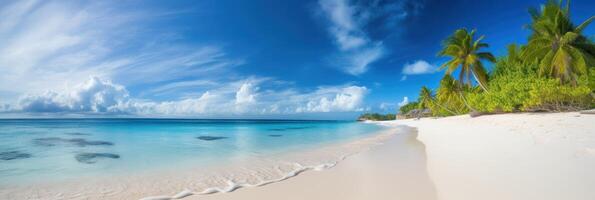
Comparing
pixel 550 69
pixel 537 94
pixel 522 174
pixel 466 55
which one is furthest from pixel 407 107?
pixel 522 174

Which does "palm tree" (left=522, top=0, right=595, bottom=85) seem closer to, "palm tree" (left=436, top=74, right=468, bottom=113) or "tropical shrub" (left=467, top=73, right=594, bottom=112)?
"tropical shrub" (left=467, top=73, right=594, bottom=112)

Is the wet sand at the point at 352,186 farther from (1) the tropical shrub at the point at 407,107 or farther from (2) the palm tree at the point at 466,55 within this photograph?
(1) the tropical shrub at the point at 407,107

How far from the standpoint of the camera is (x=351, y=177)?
467 centimetres

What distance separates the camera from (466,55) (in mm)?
24750

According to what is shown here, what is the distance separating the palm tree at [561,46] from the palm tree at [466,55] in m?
5.20

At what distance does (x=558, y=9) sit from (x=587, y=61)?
4033mm

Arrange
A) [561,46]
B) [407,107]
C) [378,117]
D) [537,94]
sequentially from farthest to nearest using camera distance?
[378,117] < [407,107] < [537,94] < [561,46]

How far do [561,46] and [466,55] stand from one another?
7.78m

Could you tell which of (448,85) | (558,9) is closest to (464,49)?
(558,9)

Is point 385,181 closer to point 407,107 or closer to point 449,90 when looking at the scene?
point 449,90

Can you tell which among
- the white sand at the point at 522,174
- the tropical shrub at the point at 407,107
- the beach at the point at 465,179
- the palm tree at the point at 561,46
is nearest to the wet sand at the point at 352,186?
the beach at the point at 465,179

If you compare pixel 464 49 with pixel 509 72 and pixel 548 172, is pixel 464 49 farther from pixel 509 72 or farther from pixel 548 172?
pixel 548 172

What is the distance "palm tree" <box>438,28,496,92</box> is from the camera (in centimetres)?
2419

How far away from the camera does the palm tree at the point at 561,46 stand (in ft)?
55.5
